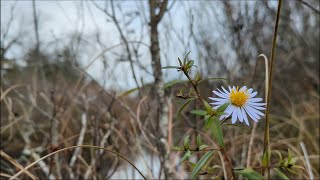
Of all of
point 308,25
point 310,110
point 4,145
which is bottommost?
point 4,145

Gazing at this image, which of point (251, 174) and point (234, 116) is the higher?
point (234, 116)

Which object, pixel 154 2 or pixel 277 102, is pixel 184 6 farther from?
pixel 277 102

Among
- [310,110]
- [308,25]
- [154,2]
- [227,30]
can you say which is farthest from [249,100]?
[308,25]

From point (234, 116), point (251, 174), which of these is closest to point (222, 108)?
point (234, 116)

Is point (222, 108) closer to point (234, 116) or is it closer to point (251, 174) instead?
point (234, 116)

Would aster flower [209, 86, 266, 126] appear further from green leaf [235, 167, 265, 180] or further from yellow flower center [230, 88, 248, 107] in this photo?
green leaf [235, 167, 265, 180]

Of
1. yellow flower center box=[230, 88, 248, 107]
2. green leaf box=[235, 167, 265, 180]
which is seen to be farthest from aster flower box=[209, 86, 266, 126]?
green leaf box=[235, 167, 265, 180]

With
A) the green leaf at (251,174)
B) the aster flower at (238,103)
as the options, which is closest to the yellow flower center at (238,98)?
the aster flower at (238,103)

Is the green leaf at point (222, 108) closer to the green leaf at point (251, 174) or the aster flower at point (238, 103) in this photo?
the aster flower at point (238, 103)
